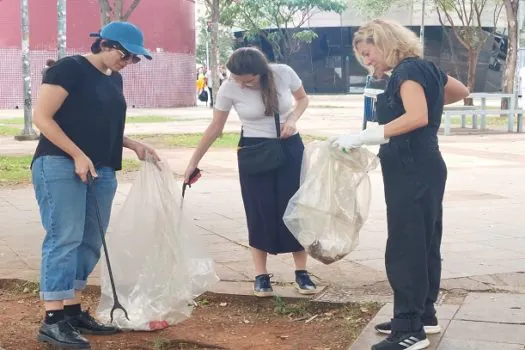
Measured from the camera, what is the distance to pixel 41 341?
173 inches

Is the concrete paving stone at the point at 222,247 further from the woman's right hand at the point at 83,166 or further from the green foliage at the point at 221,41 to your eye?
the green foliage at the point at 221,41

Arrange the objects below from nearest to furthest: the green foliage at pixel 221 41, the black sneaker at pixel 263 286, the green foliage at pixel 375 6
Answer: the black sneaker at pixel 263 286 → the green foliage at pixel 375 6 → the green foliage at pixel 221 41

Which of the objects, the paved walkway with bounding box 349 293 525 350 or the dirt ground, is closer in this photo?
the paved walkway with bounding box 349 293 525 350

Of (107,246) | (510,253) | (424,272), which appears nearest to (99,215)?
(107,246)

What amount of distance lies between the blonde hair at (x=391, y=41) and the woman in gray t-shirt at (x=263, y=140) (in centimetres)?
114

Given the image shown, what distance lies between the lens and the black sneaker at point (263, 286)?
5.20 meters

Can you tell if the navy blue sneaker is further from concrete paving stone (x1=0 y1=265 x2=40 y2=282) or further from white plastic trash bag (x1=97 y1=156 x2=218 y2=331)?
concrete paving stone (x1=0 y1=265 x2=40 y2=282)

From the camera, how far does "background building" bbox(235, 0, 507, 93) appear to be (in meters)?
50.9

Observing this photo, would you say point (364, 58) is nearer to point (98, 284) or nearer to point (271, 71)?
point (271, 71)

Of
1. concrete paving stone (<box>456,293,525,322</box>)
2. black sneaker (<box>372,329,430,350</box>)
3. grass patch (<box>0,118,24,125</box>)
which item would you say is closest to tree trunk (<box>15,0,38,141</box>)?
grass patch (<box>0,118,24,125</box>)

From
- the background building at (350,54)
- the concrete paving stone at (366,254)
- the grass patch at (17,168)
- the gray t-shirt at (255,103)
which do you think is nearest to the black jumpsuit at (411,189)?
the gray t-shirt at (255,103)

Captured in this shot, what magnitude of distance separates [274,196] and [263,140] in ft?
1.15

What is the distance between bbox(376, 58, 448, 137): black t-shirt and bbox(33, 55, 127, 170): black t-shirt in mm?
1365

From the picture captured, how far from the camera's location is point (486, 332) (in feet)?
14.2
